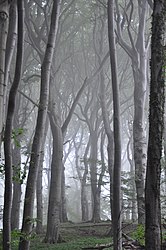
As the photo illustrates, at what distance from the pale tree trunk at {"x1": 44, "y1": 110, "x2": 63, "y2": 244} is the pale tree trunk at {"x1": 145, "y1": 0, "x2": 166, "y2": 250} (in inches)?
272

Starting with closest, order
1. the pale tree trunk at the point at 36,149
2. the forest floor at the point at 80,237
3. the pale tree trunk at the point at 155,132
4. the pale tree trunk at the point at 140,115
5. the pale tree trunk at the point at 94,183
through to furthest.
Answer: the pale tree trunk at the point at 155,132 < the pale tree trunk at the point at 36,149 < the forest floor at the point at 80,237 < the pale tree trunk at the point at 140,115 < the pale tree trunk at the point at 94,183

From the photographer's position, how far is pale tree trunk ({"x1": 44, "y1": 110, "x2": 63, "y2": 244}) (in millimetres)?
10438

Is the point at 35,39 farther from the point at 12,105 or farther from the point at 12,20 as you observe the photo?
the point at 12,105

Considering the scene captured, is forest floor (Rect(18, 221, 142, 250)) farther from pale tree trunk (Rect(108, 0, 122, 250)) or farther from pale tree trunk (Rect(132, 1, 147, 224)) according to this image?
pale tree trunk (Rect(108, 0, 122, 250))

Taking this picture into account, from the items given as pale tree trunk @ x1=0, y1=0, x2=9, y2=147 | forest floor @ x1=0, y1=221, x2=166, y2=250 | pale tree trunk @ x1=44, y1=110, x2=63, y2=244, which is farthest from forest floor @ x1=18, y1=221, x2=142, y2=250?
pale tree trunk @ x1=0, y1=0, x2=9, y2=147

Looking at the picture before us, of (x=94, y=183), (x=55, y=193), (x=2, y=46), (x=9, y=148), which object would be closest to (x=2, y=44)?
Answer: (x=2, y=46)

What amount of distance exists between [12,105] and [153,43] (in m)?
2.50

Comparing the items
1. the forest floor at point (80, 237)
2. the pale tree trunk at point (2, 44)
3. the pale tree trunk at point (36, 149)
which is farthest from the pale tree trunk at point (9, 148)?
the forest floor at point (80, 237)

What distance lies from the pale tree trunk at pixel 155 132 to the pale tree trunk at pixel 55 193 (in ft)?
22.7

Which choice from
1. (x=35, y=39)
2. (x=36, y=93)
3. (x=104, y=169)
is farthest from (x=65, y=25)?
(x=36, y=93)

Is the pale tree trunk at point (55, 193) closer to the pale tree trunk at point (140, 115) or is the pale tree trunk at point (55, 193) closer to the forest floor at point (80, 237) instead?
the forest floor at point (80, 237)

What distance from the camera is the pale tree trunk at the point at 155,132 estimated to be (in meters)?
3.85

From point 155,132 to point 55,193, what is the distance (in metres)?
7.01

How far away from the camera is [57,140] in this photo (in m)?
11.6
